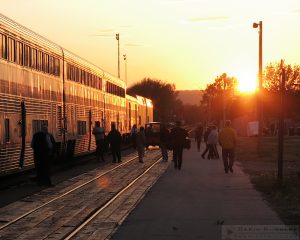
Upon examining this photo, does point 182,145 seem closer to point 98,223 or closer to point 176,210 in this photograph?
point 176,210

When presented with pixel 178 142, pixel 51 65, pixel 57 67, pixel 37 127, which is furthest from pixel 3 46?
pixel 178 142

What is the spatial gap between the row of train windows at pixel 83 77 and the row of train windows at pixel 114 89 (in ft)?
9.71

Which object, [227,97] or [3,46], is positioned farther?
[227,97]

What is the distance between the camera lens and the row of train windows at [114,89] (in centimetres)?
3686

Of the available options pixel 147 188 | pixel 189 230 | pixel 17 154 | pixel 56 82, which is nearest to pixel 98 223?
pixel 189 230

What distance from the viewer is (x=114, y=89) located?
39594 millimetres

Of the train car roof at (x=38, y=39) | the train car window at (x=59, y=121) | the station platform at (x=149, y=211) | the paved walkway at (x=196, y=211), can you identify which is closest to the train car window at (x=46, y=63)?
the train car roof at (x=38, y=39)

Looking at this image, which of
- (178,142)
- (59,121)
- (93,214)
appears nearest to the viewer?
(93,214)

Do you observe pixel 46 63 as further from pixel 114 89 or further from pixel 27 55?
pixel 114 89

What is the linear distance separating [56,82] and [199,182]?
736 cm

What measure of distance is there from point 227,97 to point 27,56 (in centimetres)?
9559

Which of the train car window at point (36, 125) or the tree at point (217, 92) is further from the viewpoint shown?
the tree at point (217, 92)

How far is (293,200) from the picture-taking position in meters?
13.5

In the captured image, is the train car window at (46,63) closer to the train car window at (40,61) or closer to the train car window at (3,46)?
the train car window at (40,61)
